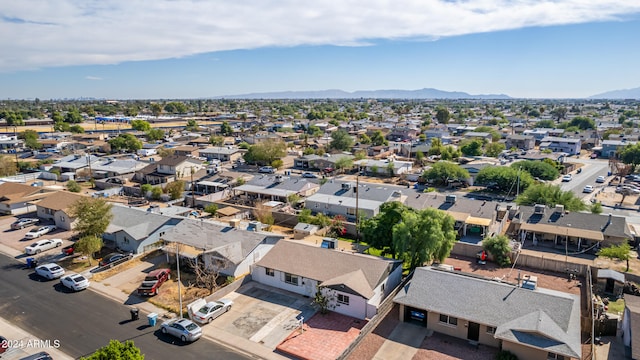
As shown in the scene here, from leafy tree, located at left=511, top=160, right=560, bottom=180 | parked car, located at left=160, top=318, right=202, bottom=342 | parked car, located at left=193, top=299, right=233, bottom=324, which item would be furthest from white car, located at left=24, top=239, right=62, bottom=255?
leafy tree, located at left=511, top=160, right=560, bottom=180

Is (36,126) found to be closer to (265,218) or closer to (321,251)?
(265,218)

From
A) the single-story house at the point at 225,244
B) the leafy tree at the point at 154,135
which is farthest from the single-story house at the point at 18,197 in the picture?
the leafy tree at the point at 154,135

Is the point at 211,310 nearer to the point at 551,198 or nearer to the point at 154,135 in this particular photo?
the point at 551,198

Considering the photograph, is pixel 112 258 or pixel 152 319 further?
pixel 112 258

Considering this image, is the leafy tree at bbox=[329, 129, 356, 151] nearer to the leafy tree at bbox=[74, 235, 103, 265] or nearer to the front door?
the leafy tree at bbox=[74, 235, 103, 265]

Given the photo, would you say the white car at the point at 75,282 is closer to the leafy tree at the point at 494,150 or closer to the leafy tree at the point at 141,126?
the leafy tree at the point at 494,150

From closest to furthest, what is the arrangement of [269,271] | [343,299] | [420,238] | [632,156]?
[343,299], [420,238], [269,271], [632,156]

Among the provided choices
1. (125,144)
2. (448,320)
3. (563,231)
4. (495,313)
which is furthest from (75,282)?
(125,144)

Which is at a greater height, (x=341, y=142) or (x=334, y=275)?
(x=341, y=142)
